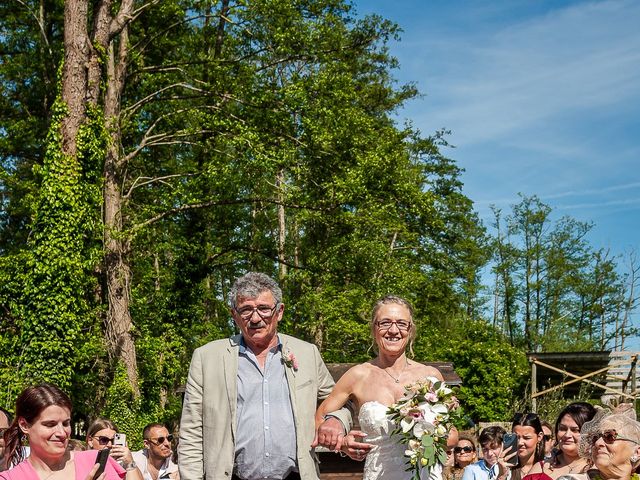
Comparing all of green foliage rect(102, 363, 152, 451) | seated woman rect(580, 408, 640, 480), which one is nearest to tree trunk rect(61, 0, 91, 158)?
green foliage rect(102, 363, 152, 451)

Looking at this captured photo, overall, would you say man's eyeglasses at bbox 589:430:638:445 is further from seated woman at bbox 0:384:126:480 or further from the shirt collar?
seated woman at bbox 0:384:126:480

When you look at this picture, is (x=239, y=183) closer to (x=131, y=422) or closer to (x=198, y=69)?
(x=198, y=69)

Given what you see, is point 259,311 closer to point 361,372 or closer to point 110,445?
point 361,372

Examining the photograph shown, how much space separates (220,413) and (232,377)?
21 centimetres

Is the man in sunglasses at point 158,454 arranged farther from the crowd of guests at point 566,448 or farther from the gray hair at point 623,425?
the gray hair at point 623,425

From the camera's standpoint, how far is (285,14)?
872 inches

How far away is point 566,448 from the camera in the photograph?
6.28 meters

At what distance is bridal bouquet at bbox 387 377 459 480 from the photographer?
469 centimetres

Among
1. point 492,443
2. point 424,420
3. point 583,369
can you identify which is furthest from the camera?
point 583,369

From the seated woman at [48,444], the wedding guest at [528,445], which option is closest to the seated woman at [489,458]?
the wedding guest at [528,445]

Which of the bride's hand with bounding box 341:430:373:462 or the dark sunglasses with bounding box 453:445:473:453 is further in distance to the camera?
the dark sunglasses with bounding box 453:445:473:453

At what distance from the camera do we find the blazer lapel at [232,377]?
16.1ft

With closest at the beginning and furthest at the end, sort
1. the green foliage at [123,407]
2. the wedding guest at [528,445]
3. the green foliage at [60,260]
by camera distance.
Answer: the wedding guest at [528,445] < the green foliage at [60,260] < the green foliage at [123,407]

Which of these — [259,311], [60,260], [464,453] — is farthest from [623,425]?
[60,260]
